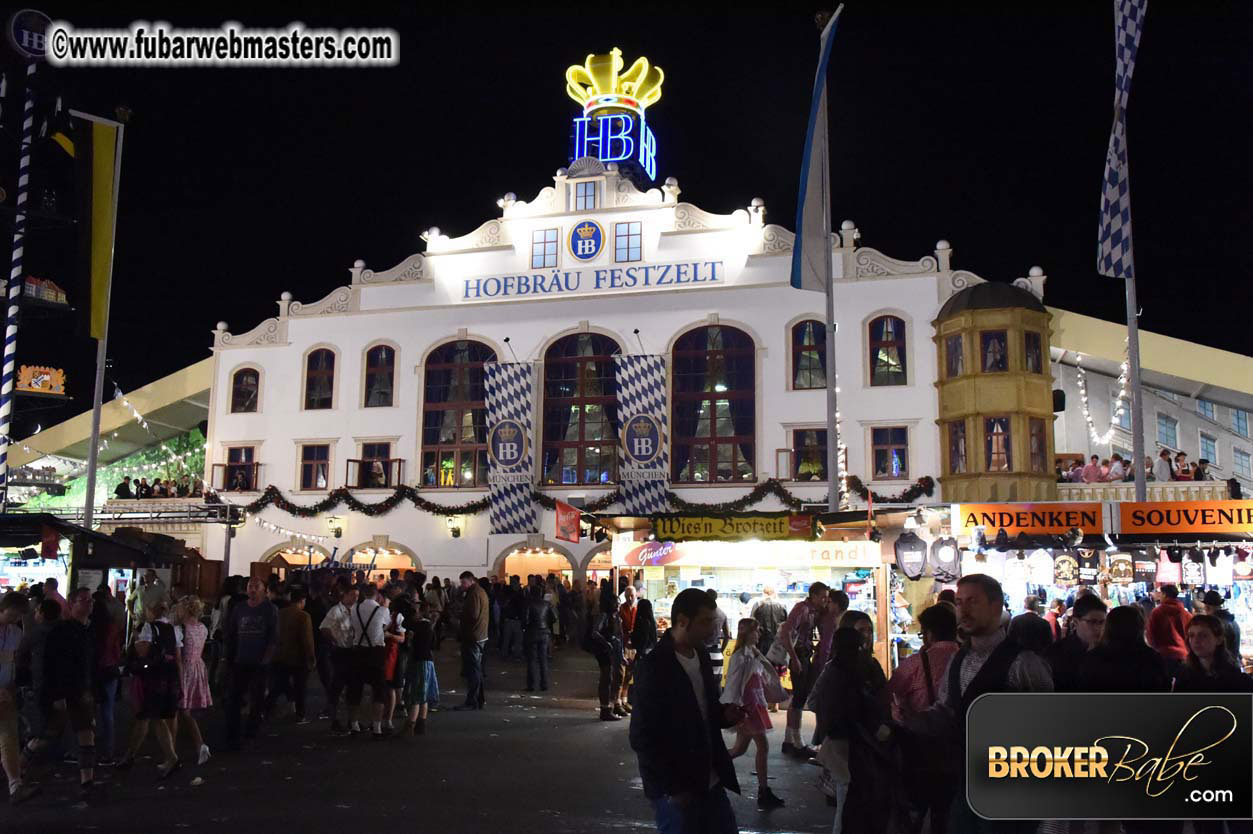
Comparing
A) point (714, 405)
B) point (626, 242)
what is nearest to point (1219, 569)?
point (714, 405)

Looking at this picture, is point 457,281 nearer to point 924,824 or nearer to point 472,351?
point 472,351

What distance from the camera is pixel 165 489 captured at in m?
34.6

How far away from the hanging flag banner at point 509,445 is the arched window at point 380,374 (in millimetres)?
3563

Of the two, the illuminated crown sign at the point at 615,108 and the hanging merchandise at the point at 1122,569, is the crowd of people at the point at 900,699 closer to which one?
the hanging merchandise at the point at 1122,569

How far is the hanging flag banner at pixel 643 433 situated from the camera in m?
30.6

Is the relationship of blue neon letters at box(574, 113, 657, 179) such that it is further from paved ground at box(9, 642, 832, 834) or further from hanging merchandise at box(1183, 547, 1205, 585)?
paved ground at box(9, 642, 832, 834)

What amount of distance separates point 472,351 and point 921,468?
1318cm

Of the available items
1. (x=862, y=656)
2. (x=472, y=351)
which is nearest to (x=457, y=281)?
(x=472, y=351)


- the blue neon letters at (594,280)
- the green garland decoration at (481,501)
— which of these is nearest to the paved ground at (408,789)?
the green garland decoration at (481,501)

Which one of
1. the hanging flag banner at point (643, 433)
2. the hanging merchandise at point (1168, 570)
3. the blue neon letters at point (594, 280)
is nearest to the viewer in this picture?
the hanging merchandise at point (1168, 570)

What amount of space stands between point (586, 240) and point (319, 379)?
9.26 meters

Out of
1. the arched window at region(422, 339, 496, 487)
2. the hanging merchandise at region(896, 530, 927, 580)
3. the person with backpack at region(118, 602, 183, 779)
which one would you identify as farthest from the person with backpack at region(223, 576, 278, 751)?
the arched window at region(422, 339, 496, 487)

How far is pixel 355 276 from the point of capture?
3434 centimetres

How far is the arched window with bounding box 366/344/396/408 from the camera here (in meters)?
33.6
